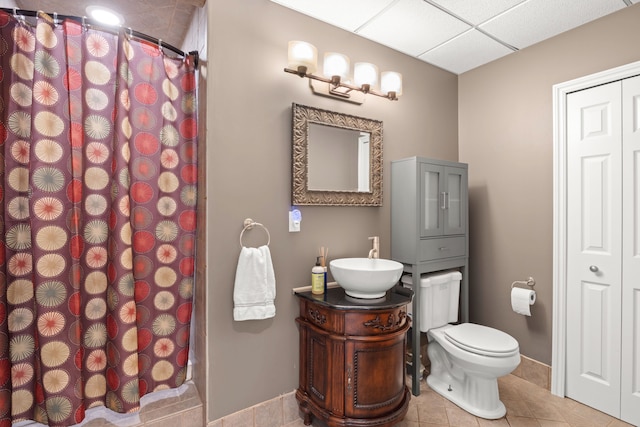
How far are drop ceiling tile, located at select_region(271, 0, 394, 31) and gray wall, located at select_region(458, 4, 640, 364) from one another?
1.28 meters

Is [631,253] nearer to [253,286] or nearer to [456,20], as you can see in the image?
[456,20]

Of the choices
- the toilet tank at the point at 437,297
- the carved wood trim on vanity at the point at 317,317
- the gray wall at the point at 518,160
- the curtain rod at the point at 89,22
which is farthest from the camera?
the toilet tank at the point at 437,297

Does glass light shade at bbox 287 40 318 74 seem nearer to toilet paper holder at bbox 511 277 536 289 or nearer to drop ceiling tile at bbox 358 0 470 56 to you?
drop ceiling tile at bbox 358 0 470 56

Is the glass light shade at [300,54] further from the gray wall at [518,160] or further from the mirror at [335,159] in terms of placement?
the gray wall at [518,160]

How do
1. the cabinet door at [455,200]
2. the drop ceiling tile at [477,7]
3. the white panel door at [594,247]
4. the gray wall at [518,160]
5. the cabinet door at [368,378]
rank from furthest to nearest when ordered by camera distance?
1. the cabinet door at [455,200]
2. the gray wall at [518,160]
3. the white panel door at [594,247]
4. the drop ceiling tile at [477,7]
5. the cabinet door at [368,378]

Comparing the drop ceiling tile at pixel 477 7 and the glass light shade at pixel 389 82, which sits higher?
the drop ceiling tile at pixel 477 7

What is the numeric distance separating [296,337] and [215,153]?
3.88ft

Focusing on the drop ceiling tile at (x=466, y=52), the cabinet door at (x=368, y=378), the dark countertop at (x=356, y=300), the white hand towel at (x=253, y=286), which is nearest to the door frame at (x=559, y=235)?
the drop ceiling tile at (x=466, y=52)

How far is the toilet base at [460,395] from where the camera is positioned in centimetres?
199

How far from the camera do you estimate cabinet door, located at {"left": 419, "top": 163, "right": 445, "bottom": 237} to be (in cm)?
221

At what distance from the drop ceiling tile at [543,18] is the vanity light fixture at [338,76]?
736 millimetres

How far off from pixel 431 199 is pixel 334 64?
3.67ft

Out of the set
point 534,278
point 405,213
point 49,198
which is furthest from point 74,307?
point 534,278

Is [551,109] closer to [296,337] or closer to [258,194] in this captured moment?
[258,194]
